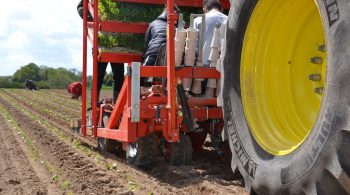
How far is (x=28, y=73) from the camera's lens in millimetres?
77688

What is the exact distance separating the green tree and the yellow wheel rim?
247ft

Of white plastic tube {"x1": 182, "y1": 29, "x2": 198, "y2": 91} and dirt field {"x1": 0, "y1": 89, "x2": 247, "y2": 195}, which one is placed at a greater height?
white plastic tube {"x1": 182, "y1": 29, "x2": 198, "y2": 91}

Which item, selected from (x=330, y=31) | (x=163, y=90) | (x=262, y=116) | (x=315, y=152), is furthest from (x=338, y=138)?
(x=163, y=90)

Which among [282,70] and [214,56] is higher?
[214,56]

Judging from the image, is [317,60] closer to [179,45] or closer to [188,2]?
[179,45]

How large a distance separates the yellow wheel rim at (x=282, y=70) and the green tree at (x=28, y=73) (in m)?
75.4

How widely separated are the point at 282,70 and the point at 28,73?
3056 inches

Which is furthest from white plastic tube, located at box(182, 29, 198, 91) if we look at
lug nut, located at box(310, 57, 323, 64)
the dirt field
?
lug nut, located at box(310, 57, 323, 64)

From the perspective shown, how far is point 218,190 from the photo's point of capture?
15.1ft

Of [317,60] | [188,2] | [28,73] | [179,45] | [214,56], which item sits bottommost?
[317,60]

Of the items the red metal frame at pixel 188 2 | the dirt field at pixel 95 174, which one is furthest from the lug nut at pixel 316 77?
the red metal frame at pixel 188 2

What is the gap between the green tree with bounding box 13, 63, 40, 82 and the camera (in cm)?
7650

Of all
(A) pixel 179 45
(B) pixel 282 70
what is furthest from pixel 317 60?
(A) pixel 179 45

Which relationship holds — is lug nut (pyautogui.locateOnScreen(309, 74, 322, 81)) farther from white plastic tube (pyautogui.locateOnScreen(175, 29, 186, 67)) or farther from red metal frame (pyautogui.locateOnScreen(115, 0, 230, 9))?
red metal frame (pyautogui.locateOnScreen(115, 0, 230, 9))
